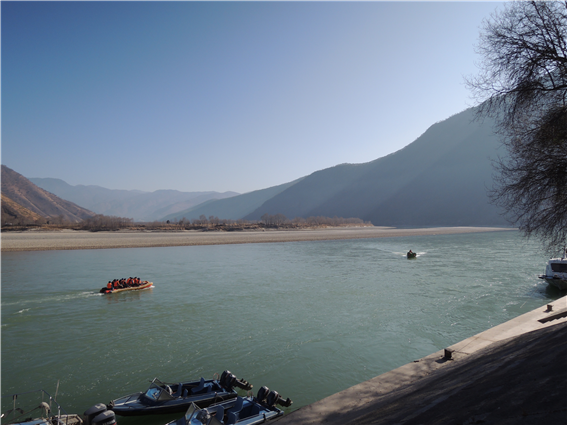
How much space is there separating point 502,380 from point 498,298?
17.8m

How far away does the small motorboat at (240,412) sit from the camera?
25.8 feet

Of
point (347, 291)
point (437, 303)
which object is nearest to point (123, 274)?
point (347, 291)

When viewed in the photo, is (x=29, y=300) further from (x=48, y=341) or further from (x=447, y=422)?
(x=447, y=422)

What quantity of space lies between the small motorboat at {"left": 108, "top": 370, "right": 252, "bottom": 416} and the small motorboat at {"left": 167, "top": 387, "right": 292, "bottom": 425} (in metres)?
0.61

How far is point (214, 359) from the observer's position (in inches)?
491

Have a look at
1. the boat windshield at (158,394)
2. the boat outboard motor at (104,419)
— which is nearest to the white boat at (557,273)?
the boat windshield at (158,394)

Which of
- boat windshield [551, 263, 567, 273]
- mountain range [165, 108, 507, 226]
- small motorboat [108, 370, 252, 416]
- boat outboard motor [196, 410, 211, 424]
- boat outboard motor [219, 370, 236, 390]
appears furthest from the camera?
mountain range [165, 108, 507, 226]

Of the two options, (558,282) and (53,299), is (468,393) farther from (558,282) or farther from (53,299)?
(53,299)

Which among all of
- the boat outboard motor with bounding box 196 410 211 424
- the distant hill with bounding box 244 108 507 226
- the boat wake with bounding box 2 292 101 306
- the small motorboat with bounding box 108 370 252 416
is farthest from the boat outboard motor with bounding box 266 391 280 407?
the distant hill with bounding box 244 108 507 226

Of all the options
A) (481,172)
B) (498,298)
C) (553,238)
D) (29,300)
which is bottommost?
(498,298)

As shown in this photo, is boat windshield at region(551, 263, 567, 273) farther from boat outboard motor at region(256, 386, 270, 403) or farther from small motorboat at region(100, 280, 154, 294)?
small motorboat at region(100, 280, 154, 294)

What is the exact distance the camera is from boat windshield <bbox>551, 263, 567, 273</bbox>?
22.6 meters

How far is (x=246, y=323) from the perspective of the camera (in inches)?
651

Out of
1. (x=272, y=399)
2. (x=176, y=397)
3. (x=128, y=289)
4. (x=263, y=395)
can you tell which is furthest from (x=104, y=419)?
(x=128, y=289)
